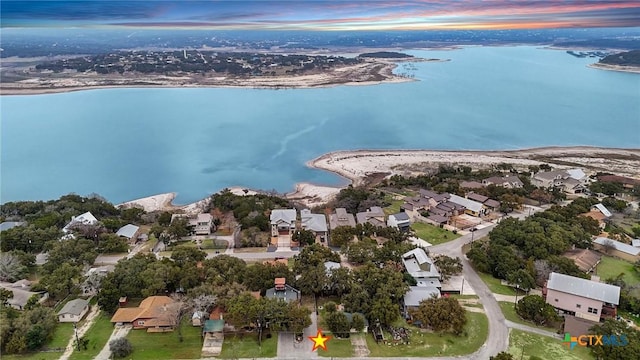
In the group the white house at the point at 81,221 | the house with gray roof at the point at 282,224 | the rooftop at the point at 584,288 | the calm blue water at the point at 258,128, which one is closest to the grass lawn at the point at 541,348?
the rooftop at the point at 584,288

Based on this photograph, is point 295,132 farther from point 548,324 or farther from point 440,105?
point 548,324

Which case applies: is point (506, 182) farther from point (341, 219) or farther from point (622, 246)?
point (341, 219)

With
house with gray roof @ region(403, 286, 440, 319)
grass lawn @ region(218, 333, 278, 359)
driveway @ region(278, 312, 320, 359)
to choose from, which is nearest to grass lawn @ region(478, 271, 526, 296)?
house with gray roof @ region(403, 286, 440, 319)

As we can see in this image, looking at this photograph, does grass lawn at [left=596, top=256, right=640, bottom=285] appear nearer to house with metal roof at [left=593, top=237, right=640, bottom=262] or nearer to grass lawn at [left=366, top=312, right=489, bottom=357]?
house with metal roof at [left=593, top=237, right=640, bottom=262]

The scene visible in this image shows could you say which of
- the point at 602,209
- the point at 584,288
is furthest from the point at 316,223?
the point at 602,209

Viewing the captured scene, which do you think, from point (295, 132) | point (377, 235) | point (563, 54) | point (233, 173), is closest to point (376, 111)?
point (295, 132)
